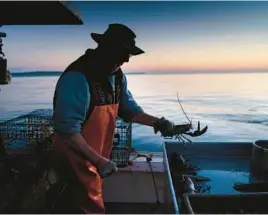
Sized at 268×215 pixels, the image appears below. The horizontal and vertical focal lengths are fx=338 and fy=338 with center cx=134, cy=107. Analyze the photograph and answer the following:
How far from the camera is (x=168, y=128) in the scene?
119 inches

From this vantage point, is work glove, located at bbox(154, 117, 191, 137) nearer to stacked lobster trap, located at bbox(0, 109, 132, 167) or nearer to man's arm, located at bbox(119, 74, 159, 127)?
man's arm, located at bbox(119, 74, 159, 127)

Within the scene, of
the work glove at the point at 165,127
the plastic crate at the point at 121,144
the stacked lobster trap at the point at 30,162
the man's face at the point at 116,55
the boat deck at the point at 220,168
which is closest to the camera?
the boat deck at the point at 220,168

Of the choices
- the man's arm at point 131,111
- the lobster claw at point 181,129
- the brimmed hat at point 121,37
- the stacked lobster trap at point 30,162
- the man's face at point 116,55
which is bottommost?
the stacked lobster trap at point 30,162

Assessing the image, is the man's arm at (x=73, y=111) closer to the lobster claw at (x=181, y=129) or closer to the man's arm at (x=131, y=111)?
the man's arm at (x=131, y=111)

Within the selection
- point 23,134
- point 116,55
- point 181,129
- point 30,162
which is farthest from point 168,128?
point 23,134

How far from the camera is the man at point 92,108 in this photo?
2.25 meters

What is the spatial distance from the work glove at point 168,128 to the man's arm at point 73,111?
0.92 m

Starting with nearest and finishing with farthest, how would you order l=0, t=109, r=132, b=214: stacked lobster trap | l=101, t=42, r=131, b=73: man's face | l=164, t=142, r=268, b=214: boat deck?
l=164, t=142, r=268, b=214: boat deck, l=101, t=42, r=131, b=73: man's face, l=0, t=109, r=132, b=214: stacked lobster trap

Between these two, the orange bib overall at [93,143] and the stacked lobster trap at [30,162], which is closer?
the orange bib overall at [93,143]

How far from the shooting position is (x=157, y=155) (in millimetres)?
5184

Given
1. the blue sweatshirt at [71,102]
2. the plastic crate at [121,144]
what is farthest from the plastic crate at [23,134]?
the blue sweatshirt at [71,102]

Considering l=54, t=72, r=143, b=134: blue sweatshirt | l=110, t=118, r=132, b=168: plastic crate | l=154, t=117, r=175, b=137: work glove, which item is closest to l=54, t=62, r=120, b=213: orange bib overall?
l=54, t=72, r=143, b=134: blue sweatshirt

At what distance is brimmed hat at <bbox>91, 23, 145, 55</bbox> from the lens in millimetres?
2453

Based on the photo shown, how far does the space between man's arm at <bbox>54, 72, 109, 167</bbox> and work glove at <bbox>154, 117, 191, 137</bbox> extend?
92 cm
